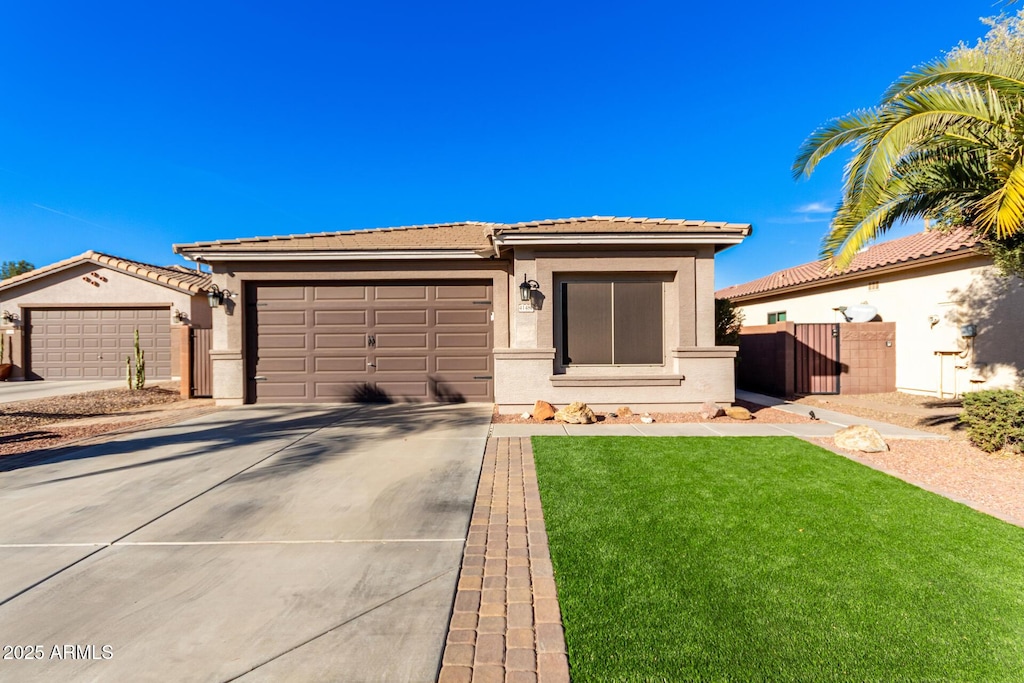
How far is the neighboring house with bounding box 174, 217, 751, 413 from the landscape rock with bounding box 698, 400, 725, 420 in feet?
0.68

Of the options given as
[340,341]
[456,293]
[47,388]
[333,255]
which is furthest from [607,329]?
[47,388]

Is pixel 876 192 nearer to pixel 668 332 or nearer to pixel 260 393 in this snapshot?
pixel 668 332

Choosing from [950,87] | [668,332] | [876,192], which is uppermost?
[950,87]

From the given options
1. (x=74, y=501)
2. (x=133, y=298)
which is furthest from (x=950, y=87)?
(x=133, y=298)

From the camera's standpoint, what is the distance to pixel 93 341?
1505 centimetres

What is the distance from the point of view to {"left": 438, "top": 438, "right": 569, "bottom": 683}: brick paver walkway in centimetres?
209

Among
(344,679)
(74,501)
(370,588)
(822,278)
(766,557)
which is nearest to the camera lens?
(344,679)

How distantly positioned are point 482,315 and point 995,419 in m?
8.51

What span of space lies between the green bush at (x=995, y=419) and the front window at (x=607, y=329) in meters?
4.44

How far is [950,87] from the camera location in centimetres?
539

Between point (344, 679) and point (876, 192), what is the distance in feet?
26.0

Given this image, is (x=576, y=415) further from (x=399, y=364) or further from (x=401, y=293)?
(x=401, y=293)

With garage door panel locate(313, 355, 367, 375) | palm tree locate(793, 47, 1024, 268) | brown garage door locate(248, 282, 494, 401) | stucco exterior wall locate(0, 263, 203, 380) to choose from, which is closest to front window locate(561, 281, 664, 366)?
brown garage door locate(248, 282, 494, 401)

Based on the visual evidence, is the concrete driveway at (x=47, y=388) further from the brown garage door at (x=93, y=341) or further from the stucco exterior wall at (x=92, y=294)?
the stucco exterior wall at (x=92, y=294)
